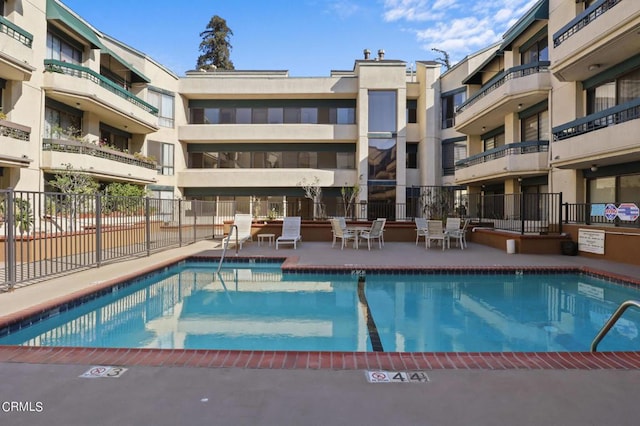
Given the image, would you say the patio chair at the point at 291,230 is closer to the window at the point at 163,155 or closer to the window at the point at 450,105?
the window at the point at 163,155

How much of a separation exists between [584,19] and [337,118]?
16.9m

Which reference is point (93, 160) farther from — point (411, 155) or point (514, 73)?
point (411, 155)

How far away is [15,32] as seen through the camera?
560 inches

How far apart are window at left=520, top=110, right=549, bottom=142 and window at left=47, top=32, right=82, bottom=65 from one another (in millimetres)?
22798

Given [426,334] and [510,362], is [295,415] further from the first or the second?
[426,334]

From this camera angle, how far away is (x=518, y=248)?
41.0ft

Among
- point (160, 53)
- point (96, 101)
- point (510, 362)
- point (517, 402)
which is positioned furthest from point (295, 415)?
point (160, 53)

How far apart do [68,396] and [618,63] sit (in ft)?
53.6

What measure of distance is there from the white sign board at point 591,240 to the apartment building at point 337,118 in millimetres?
2269

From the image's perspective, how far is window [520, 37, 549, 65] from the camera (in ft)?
52.9

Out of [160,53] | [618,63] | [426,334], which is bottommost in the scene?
[426,334]

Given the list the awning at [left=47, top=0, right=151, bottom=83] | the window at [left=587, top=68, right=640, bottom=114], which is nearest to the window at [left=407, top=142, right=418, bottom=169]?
the window at [left=587, top=68, right=640, bottom=114]

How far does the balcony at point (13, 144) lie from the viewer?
13.3 meters
